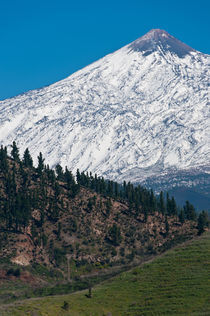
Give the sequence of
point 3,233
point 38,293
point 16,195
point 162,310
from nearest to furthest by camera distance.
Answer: point 162,310, point 38,293, point 3,233, point 16,195

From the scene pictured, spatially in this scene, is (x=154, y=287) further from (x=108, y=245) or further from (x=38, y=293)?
(x=108, y=245)

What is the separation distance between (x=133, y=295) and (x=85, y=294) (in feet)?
32.9

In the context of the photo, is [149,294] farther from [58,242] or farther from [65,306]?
[58,242]

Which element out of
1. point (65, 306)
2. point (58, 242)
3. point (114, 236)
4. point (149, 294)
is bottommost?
point (65, 306)

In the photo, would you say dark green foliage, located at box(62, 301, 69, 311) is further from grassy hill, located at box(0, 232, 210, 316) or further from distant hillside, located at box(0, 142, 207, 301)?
distant hillside, located at box(0, 142, 207, 301)

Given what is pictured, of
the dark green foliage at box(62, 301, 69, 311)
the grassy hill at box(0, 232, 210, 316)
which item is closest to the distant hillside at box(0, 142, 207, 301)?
the grassy hill at box(0, 232, 210, 316)

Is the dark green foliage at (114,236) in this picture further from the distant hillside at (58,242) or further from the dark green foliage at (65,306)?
the dark green foliage at (65,306)

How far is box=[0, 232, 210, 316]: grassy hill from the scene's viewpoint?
11262 cm

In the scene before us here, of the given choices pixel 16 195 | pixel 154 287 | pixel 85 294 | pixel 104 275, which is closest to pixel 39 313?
pixel 85 294

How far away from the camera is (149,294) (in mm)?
122375

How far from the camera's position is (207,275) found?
127m

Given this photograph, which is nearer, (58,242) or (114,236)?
(58,242)

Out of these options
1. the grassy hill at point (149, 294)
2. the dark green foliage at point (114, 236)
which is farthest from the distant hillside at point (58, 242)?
the grassy hill at point (149, 294)

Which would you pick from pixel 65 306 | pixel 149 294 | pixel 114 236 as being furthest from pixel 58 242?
pixel 65 306
